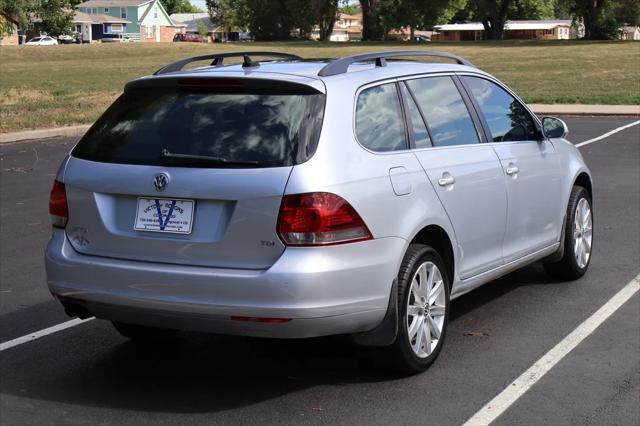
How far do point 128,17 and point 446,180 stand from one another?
131703 millimetres

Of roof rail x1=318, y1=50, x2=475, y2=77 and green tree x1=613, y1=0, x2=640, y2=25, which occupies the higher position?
roof rail x1=318, y1=50, x2=475, y2=77

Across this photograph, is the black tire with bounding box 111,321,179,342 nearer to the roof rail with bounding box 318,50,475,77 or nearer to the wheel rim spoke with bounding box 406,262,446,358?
the wheel rim spoke with bounding box 406,262,446,358

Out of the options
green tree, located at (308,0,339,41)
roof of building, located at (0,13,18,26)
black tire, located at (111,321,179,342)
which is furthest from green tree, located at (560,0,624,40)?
black tire, located at (111,321,179,342)

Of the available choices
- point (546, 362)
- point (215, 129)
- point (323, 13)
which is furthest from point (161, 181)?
point (323, 13)

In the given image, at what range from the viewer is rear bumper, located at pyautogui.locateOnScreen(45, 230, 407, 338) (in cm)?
495

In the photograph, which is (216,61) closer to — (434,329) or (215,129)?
(215,129)

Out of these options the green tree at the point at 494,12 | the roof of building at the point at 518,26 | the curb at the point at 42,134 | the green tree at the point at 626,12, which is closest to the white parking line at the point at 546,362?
the curb at the point at 42,134

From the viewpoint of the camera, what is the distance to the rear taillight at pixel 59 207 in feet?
18.4

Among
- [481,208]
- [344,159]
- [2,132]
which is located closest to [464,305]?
[481,208]

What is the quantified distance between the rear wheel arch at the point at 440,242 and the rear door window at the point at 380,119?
0.50m

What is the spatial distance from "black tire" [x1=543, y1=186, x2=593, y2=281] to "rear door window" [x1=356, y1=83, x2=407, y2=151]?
2.28 meters

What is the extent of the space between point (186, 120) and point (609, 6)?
238ft

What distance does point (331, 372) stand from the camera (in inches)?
228

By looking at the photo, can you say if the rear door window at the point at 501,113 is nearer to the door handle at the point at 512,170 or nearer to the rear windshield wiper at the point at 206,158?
the door handle at the point at 512,170
